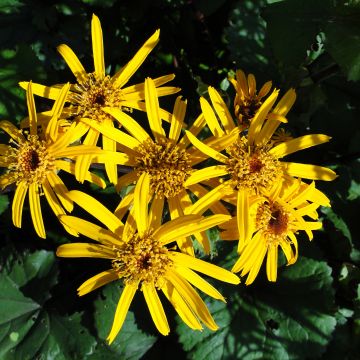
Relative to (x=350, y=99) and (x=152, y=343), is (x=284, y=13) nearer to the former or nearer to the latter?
(x=350, y=99)

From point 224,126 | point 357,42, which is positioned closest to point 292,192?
point 224,126

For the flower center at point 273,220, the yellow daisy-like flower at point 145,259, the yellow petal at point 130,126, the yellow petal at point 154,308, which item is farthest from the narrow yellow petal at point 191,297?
the yellow petal at point 130,126

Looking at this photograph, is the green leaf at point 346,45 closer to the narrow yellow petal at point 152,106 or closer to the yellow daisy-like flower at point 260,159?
the yellow daisy-like flower at point 260,159

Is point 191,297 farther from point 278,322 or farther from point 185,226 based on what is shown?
point 278,322

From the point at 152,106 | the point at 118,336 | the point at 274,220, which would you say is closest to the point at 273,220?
the point at 274,220

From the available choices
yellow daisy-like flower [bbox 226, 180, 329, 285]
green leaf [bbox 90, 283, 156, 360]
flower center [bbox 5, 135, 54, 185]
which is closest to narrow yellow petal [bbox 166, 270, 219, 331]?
yellow daisy-like flower [bbox 226, 180, 329, 285]

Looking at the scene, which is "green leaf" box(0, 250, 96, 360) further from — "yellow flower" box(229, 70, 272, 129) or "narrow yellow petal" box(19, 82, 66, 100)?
"yellow flower" box(229, 70, 272, 129)
